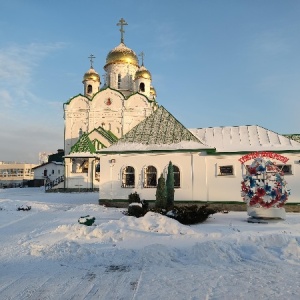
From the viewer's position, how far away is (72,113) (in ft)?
127

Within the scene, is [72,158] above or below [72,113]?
below

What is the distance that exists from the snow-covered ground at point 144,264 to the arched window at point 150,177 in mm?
7259

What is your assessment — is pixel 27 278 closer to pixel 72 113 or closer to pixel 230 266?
pixel 230 266

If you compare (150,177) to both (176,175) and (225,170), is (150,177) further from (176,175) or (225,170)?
(225,170)

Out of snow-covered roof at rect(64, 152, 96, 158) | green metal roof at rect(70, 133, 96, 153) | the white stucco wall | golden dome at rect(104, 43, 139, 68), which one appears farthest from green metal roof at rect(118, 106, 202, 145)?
golden dome at rect(104, 43, 139, 68)

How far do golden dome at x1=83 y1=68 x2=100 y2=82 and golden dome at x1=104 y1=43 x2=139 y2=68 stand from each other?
2.19m

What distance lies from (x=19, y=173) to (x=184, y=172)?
68400 mm

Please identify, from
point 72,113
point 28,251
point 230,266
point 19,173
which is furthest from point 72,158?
point 19,173

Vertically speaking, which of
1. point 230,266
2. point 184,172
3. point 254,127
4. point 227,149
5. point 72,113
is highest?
point 72,113

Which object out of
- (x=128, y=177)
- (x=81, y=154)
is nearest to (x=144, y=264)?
(x=128, y=177)

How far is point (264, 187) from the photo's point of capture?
11984 mm

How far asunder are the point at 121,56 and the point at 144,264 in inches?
1594

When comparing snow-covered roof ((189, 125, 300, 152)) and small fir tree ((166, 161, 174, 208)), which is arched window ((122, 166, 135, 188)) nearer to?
small fir tree ((166, 161, 174, 208))

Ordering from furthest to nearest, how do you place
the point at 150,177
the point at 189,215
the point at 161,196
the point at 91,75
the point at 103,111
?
the point at 91,75
the point at 103,111
the point at 150,177
the point at 161,196
the point at 189,215
